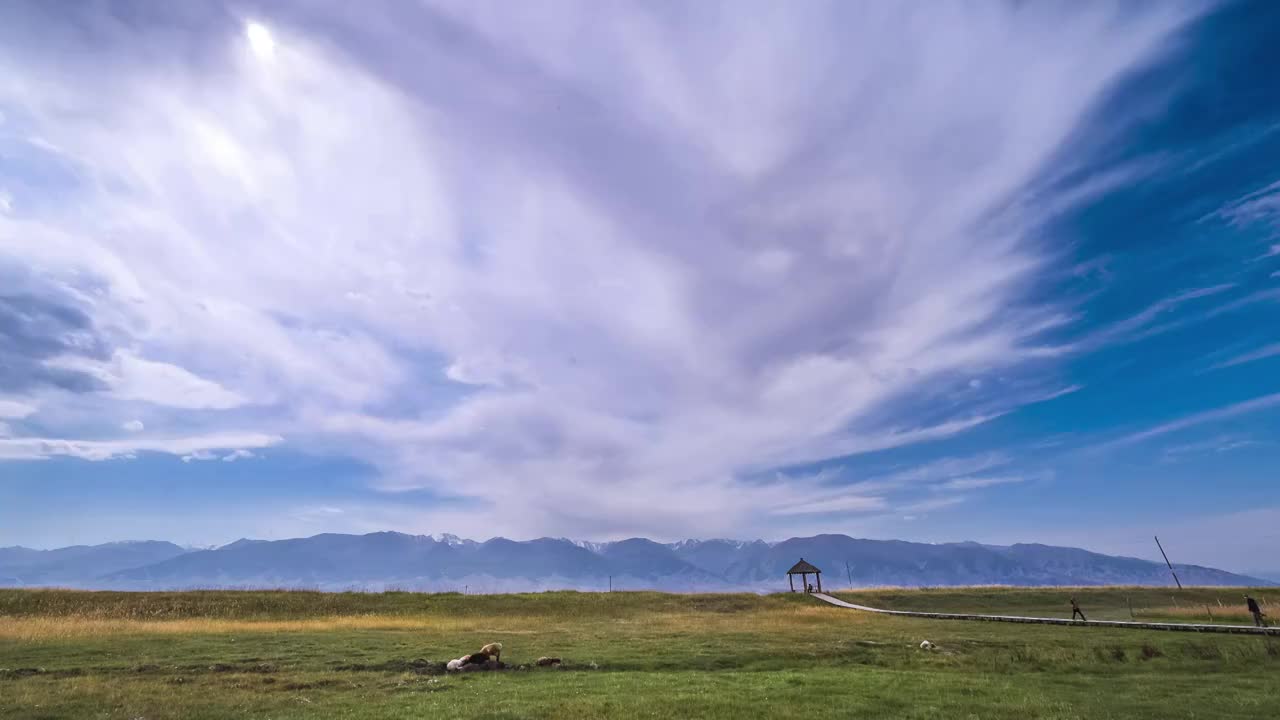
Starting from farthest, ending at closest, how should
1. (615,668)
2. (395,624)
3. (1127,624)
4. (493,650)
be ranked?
(395,624) → (1127,624) → (493,650) → (615,668)

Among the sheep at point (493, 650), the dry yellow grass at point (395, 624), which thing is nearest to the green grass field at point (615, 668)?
the dry yellow grass at point (395, 624)

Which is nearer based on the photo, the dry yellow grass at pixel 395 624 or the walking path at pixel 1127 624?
the walking path at pixel 1127 624

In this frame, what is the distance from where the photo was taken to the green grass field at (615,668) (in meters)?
20.4

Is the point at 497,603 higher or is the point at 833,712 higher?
the point at 497,603

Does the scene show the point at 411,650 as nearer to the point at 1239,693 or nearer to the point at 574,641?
the point at 574,641

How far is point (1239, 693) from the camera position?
872 inches

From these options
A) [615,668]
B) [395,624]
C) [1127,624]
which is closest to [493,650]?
[615,668]

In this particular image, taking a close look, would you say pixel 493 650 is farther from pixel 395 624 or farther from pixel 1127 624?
pixel 1127 624

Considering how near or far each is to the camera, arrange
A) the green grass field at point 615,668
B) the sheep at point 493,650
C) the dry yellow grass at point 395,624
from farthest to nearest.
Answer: the dry yellow grass at point 395,624 < the sheep at point 493,650 < the green grass field at point 615,668

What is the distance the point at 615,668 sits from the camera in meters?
29.4

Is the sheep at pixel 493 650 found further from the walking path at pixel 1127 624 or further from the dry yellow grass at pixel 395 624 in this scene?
the walking path at pixel 1127 624

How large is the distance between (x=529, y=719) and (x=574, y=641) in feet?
74.1

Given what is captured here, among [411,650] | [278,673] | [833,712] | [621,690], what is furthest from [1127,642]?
[278,673]

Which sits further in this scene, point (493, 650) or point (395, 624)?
point (395, 624)
